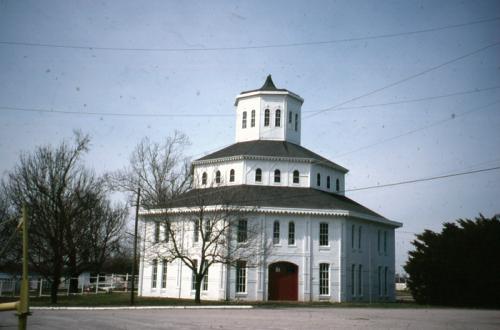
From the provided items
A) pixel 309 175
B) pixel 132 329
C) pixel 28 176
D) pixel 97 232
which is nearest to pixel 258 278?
pixel 309 175

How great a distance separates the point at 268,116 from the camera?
47.2 m

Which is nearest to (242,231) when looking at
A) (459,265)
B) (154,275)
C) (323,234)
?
(323,234)

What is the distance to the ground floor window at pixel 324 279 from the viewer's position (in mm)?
39188

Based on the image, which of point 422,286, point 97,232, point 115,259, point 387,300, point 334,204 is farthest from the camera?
point 115,259

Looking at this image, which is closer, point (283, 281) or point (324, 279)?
point (283, 281)

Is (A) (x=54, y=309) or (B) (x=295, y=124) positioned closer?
(A) (x=54, y=309)

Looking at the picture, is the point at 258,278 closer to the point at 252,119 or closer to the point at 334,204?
A: the point at 334,204

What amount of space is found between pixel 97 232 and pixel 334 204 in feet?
105

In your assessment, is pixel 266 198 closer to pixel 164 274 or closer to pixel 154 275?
pixel 164 274

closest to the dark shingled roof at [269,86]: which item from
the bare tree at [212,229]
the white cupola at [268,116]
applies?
the white cupola at [268,116]

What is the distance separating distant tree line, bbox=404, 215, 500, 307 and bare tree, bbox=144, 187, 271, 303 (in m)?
11.5

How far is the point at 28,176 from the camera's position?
4047cm

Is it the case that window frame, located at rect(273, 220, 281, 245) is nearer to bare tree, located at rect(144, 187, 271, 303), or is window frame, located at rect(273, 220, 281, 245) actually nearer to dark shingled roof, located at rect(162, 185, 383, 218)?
bare tree, located at rect(144, 187, 271, 303)

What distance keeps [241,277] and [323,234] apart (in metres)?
7.24
